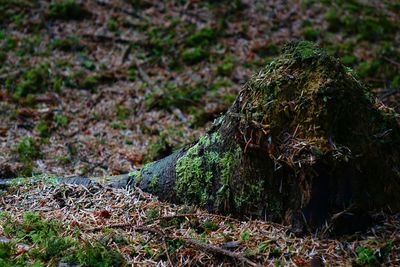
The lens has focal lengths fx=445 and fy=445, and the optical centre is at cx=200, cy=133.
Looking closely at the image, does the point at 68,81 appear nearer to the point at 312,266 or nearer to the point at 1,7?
the point at 1,7

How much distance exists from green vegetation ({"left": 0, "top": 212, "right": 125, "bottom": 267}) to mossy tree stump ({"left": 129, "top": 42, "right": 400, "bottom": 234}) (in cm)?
97

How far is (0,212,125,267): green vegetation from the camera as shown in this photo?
9.61 ft

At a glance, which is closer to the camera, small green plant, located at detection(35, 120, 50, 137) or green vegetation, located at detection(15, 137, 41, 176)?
green vegetation, located at detection(15, 137, 41, 176)

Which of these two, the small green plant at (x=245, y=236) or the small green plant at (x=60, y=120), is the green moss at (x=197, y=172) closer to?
the small green plant at (x=245, y=236)

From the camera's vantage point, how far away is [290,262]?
2.90m

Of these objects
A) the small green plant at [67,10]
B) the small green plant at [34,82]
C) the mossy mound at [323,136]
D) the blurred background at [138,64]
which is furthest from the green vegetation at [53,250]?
the small green plant at [67,10]

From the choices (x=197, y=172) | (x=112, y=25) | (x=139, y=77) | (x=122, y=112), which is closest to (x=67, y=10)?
(x=112, y=25)

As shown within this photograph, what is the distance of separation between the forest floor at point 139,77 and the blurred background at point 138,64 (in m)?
0.02

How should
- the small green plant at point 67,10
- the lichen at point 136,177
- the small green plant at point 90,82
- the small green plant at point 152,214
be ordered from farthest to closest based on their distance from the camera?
the small green plant at point 67,10 → the small green plant at point 90,82 → the lichen at point 136,177 → the small green plant at point 152,214

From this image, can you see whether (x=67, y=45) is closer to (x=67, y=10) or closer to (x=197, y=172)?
(x=67, y=10)

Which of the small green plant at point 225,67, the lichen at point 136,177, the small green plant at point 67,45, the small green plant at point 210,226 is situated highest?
the small green plant at point 210,226

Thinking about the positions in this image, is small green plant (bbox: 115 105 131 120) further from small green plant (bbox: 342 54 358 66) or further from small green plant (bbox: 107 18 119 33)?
small green plant (bbox: 342 54 358 66)

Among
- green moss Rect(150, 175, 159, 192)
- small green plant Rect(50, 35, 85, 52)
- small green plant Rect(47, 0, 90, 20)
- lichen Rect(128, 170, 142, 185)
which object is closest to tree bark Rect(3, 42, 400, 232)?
green moss Rect(150, 175, 159, 192)

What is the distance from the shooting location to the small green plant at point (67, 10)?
917cm
